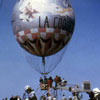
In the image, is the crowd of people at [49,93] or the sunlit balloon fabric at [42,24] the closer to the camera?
the crowd of people at [49,93]

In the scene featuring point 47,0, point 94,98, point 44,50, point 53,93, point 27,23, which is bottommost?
point 94,98

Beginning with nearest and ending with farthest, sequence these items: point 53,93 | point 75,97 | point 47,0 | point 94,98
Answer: point 94,98, point 75,97, point 53,93, point 47,0

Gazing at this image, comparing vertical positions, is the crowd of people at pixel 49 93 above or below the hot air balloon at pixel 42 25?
below

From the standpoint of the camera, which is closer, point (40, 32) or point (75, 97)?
point (75, 97)

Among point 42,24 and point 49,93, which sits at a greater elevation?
point 42,24

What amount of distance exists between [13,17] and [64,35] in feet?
16.1

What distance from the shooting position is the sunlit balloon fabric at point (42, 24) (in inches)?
930

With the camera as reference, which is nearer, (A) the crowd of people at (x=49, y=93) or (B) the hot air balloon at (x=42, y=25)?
(A) the crowd of people at (x=49, y=93)

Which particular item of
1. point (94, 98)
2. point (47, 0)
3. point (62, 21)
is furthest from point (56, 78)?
point (94, 98)

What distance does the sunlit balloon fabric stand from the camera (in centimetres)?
2361

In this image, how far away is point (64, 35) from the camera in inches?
984

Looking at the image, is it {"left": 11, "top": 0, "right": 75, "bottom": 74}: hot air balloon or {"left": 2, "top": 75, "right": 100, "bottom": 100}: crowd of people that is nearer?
{"left": 2, "top": 75, "right": 100, "bottom": 100}: crowd of people

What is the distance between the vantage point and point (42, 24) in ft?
77.9

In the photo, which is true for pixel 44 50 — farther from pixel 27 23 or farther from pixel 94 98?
pixel 94 98
